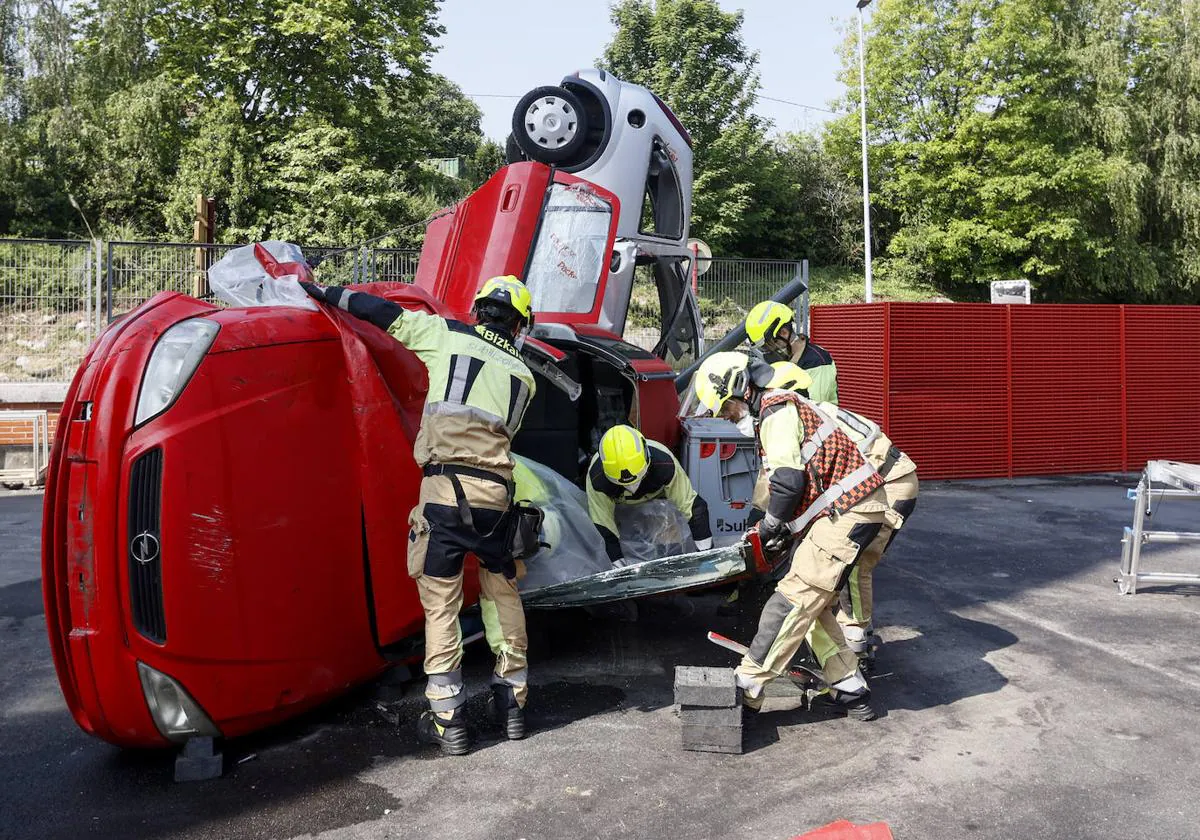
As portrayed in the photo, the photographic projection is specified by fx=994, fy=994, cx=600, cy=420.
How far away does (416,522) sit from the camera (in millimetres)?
3975

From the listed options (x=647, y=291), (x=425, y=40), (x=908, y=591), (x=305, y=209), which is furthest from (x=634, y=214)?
(x=425, y=40)

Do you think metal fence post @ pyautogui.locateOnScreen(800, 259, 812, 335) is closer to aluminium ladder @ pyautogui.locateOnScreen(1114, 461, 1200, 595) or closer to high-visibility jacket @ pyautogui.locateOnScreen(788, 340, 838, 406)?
aluminium ladder @ pyautogui.locateOnScreen(1114, 461, 1200, 595)

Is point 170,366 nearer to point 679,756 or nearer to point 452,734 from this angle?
point 452,734

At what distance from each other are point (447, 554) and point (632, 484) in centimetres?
124

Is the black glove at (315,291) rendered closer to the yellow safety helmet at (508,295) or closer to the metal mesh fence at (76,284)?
the yellow safety helmet at (508,295)

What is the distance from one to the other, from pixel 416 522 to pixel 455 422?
432 mm

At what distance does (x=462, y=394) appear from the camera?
396 cm

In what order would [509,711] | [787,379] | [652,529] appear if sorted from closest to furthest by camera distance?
[509,711] → [787,379] → [652,529]

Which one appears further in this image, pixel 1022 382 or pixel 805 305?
pixel 805 305

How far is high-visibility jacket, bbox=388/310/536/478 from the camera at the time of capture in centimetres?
395

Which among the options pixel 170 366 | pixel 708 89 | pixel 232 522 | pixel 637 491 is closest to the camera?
pixel 170 366

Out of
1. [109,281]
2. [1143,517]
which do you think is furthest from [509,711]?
[109,281]

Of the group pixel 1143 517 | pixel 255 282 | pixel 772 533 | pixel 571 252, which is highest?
pixel 571 252

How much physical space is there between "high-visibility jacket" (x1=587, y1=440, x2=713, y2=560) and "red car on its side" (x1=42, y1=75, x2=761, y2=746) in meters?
0.60
